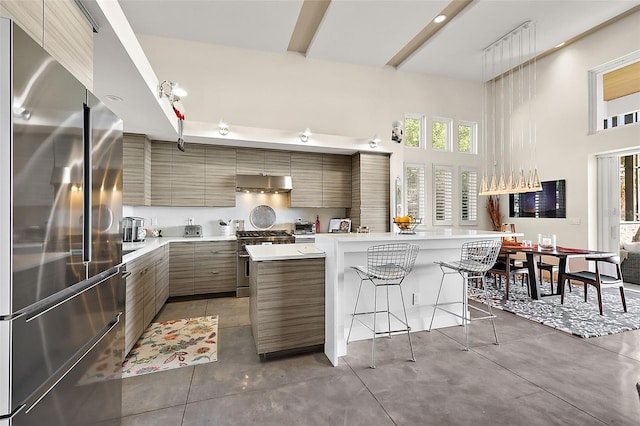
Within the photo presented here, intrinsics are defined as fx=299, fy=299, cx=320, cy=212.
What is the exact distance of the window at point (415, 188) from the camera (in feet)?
21.2

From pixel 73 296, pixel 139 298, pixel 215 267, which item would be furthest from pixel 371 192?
pixel 73 296

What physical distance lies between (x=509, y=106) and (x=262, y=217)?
596 cm

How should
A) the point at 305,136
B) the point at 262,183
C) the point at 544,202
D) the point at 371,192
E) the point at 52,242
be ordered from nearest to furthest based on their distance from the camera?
the point at 52,242 < the point at 305,136 < the point at 262,183 < the point at 371,192 < the point at 544,202

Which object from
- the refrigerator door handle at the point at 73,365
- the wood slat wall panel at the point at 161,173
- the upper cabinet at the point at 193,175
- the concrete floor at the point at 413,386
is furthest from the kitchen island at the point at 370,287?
the wood slat wall panel at the point at 161,173

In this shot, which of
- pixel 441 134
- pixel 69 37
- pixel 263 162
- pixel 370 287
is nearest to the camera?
pixel 69 37

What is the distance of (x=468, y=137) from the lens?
7.12m

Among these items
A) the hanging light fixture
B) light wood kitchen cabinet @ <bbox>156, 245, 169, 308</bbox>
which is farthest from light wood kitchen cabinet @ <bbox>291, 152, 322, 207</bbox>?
the hanging light fixture

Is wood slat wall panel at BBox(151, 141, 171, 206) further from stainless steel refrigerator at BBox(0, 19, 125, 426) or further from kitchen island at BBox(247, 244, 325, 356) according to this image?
stainless steel refrigerator at BBox(0, 19, 125, 426)

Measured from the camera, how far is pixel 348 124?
589 cm

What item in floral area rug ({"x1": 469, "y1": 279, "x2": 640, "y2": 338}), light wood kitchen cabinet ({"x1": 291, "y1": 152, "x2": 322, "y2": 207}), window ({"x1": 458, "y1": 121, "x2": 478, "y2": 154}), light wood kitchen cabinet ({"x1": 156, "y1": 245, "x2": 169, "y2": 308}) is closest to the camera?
floral area rug ({"x1": 469, "y1": 279, "x2": 640, "y2": 338})

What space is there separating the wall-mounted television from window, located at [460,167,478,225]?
0.74 meters

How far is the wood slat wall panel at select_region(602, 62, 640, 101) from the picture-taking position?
495 centimetres

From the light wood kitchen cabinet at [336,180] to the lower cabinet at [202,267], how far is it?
1.86 m

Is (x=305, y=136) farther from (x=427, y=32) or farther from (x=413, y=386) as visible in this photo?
(x=413, y=386)
